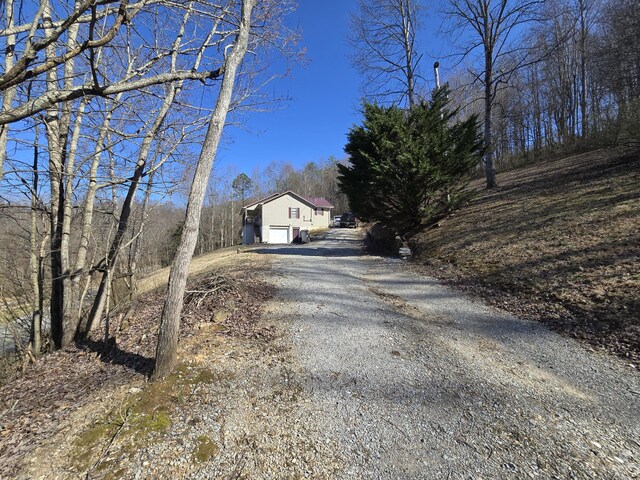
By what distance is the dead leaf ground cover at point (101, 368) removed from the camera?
278 centimetres

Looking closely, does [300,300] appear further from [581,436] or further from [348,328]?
[581,436]

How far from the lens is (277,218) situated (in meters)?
34.4

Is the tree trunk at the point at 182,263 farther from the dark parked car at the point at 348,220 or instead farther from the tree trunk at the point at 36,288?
the dark parked car at the point at 348,220

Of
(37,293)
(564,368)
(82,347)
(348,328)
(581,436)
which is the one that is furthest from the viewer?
(37,293)

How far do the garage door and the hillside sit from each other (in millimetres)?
24322

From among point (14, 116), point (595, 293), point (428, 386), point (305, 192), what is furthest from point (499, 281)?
point (305, 192)

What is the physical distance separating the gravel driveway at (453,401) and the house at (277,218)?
1131 inches

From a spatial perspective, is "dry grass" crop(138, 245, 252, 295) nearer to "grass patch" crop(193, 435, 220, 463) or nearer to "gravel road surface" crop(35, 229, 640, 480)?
"gravel road surface" crop(35, 229, 640, 480)

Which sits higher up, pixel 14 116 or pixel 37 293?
pixel 14 116

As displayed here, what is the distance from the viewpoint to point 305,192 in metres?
59.1

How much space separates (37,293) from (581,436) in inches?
303

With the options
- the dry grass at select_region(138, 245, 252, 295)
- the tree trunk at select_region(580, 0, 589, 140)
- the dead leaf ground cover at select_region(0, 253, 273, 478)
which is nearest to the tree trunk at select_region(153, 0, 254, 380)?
the dead leaf ground cover at select_region(0, 253, 273, 478)

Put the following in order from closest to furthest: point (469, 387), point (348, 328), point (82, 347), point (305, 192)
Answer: point (469, 387), point (348, 328), point (82, 347), point (305, 192)

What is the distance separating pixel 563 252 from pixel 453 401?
5154mm
